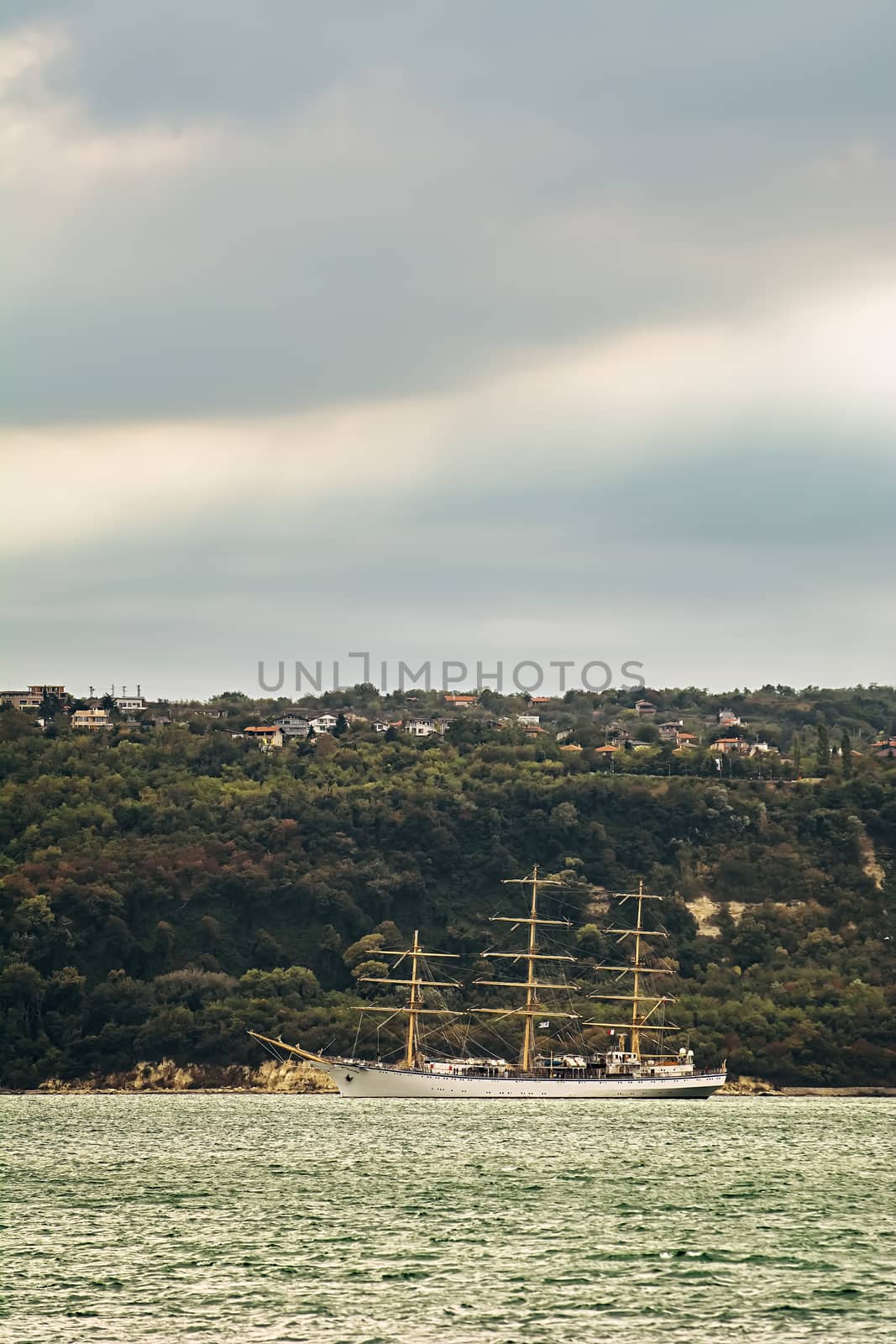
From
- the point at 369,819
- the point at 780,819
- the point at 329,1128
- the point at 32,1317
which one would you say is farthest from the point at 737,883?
the point at 32,1317

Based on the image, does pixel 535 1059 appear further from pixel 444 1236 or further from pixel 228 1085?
pixel 444 1236

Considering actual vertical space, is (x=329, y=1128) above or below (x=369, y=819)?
below

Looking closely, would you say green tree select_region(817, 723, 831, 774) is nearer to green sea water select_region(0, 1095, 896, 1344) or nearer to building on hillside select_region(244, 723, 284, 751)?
building on hillside select_region(244, 723, 284, 751)

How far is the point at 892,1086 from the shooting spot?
403 feet

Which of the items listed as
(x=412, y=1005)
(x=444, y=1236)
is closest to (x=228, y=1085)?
(x=412, y=1005)

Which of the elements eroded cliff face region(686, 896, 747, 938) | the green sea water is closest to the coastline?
eroded cliff face region(686, 896, 747, 938)

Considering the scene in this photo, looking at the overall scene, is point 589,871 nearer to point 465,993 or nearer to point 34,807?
point 465,993

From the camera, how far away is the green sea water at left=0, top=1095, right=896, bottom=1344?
106 ft

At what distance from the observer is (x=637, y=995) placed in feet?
417

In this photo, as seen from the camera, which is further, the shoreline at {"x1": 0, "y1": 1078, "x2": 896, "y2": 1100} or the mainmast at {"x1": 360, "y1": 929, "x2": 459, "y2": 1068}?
the shoreline at {"x1": 0, "y1": 1078, "x2": 896, "y2": 1100}

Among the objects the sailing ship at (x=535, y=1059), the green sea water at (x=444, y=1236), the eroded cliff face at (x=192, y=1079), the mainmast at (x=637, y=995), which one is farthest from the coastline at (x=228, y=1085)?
the green sea water at (x=444, y=1236)

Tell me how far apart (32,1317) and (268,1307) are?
4.14 m

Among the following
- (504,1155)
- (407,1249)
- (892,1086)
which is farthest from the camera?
(892,1086)

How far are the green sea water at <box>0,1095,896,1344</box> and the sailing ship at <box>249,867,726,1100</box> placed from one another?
3348 cm
